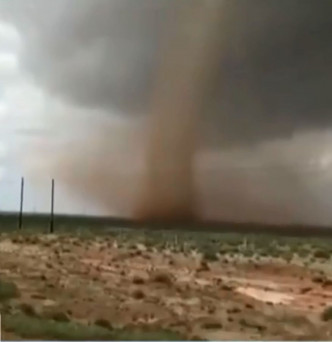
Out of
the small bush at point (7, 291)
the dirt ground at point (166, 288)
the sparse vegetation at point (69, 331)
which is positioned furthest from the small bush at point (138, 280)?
the small bush at point (7, 291)

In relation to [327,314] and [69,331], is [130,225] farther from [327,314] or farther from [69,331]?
[327,314]

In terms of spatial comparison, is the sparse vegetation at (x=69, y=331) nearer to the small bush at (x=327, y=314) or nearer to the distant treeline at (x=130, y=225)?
the distant treeline at (x=130, y=225)

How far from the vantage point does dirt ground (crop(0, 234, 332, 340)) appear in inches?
110

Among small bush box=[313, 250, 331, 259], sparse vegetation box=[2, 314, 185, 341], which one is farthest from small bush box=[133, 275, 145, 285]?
small bush box=[313, 250, 331, 259]

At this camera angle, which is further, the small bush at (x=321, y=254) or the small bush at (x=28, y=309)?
the small bush at (x=321, y=254)

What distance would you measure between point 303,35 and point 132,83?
71cm

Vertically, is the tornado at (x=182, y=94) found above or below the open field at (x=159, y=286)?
above

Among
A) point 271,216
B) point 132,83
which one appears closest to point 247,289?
point 271,216

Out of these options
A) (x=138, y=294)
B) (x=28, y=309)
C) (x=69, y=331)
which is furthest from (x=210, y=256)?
Answer: (x=28, y=309)

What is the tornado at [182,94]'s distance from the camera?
2.87m

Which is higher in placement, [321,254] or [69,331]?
[321,254]

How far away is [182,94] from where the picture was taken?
9.57 ft

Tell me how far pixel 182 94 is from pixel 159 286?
753 millimetres

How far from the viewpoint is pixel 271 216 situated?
285 centimetres
